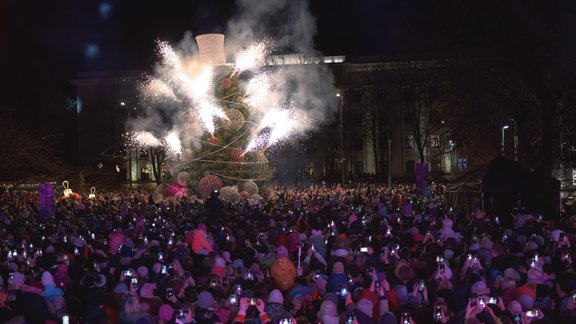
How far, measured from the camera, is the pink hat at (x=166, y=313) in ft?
26.5

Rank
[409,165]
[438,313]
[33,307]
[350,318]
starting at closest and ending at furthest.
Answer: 1. [350,318]
2. [438,313]
3. [33,307]
4. [409,165]

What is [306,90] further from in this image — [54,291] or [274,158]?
[54,291]

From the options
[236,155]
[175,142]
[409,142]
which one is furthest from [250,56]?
[409,142]

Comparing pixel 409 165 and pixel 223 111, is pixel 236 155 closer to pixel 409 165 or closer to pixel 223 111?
pixel 223 111

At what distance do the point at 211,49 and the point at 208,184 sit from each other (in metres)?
4.91

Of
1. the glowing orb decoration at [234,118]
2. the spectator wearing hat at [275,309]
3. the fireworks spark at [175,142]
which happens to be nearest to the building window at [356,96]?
the fireworks spark at [175,142]

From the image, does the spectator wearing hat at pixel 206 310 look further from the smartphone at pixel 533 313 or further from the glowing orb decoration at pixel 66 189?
the glowing orb decoration at pixel 66 189

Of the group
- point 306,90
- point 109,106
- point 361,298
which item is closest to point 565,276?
point 361,298

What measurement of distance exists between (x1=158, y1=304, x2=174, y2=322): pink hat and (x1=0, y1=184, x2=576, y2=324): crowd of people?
0.01 metres

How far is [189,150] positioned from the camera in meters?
27.1

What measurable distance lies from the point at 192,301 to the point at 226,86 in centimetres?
1780

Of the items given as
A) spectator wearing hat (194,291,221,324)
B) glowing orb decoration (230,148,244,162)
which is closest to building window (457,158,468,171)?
glowing orb decoration (230,148,244,162)

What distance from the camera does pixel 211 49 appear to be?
2628cm

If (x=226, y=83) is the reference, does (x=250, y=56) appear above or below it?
above
